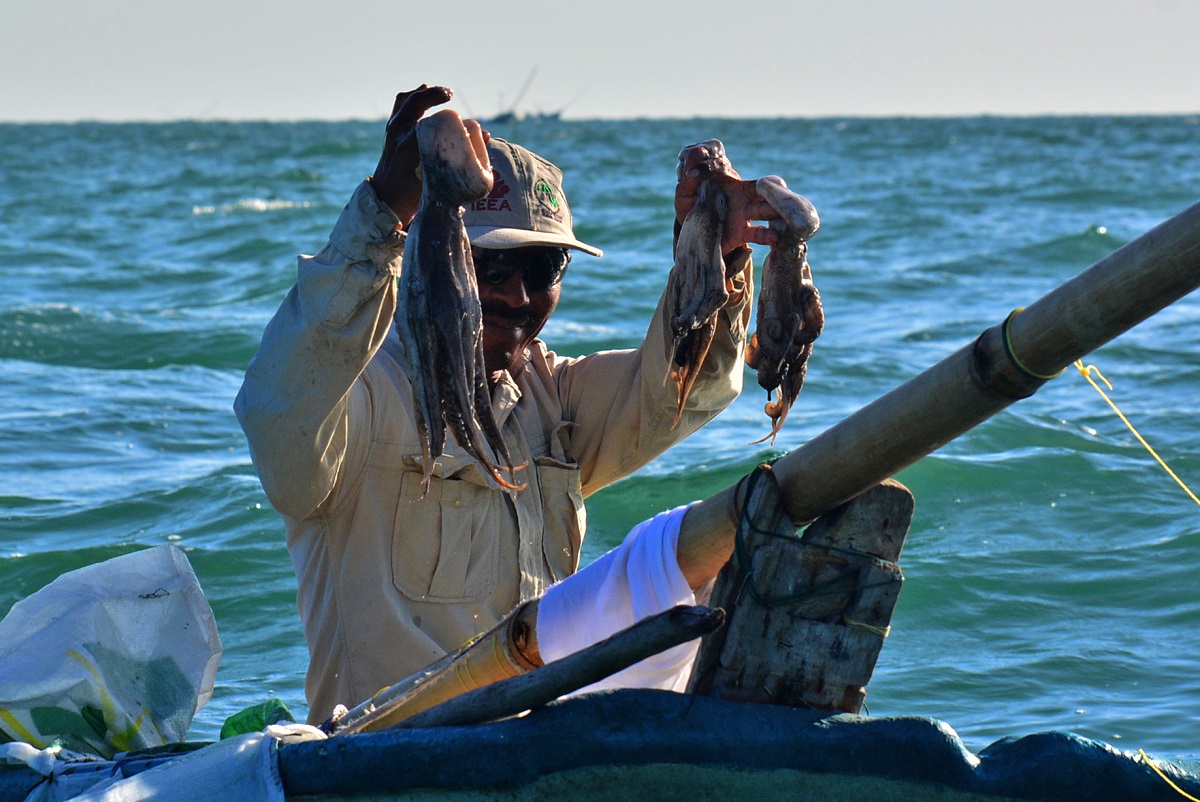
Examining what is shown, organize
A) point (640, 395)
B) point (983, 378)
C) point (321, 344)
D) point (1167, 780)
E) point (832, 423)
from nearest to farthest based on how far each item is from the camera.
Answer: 1. point (983, 378)
2. point (1167, 780)
3. point (321, 344)
4. point (640, 395)
5. point (832, 423)

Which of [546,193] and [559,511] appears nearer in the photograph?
[546,193]

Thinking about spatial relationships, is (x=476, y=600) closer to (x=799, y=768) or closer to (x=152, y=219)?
(x=799, y=768)

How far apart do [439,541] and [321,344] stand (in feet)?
2.13

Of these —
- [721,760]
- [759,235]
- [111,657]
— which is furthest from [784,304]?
[111,657]

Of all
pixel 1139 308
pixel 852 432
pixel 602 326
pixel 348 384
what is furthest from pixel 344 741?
pixel 602 326

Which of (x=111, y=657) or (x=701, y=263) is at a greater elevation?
(x=701, y=263)

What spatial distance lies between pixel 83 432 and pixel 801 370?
675 centimetres

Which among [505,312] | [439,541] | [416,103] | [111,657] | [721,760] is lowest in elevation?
[111,657]

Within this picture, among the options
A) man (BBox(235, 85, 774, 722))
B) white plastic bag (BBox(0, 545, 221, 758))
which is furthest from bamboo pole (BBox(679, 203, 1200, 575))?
white plastic bag (BBox(0, 545, 221, 758))

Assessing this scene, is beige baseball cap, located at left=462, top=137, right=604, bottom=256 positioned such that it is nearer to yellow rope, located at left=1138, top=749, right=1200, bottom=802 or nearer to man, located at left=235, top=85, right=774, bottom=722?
man, located at left=235, top=85, right=774, bottom=722

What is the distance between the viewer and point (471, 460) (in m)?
2.86

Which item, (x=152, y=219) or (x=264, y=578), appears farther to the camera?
(x=152, y=219)

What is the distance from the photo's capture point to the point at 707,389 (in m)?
2.99

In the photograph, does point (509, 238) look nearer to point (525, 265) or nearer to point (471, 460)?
point (525, 265)
